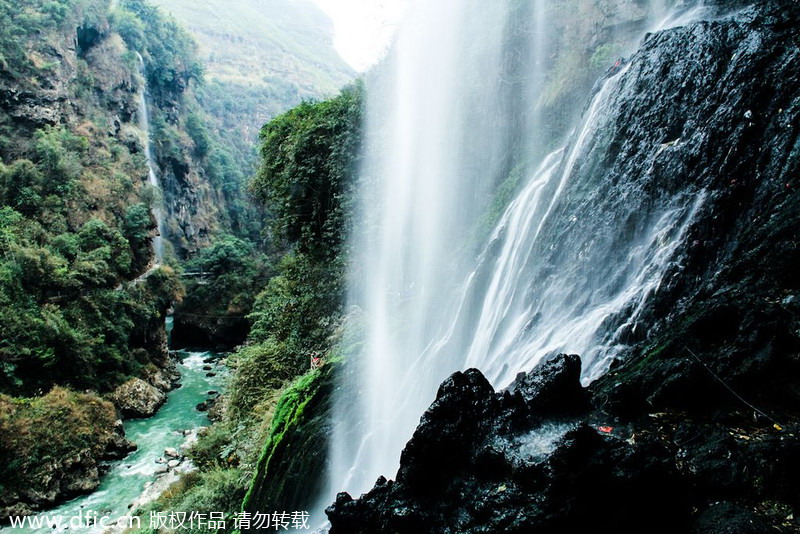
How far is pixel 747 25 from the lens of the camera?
494 centimetres

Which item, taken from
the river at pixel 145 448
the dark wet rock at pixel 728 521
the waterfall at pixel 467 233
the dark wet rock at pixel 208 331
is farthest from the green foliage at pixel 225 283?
the dark wet rock at pixel 728 521

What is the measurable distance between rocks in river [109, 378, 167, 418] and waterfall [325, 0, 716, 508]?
13642 millimetres

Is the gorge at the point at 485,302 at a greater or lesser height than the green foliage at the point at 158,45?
lesser

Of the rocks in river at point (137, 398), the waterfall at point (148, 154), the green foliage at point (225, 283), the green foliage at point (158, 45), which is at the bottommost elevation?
the rocks in river at point (137, 398)

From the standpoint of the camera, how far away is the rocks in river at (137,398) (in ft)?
59.8

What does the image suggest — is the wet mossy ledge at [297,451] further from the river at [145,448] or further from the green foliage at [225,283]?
the green foliage at [225,283]

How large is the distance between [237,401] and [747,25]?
10.7m

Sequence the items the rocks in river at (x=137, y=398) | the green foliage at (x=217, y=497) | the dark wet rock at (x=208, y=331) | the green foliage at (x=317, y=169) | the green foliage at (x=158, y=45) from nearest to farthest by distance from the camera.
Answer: the green foliage at (x=217, y=497), the green foliage at (x=317, y=169), the rocks in river at (x=137, y=398), the dark wet rock at (x=208, y=331), the green foliage at (x=158, y=45)

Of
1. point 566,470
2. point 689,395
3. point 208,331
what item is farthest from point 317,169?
point 208,331

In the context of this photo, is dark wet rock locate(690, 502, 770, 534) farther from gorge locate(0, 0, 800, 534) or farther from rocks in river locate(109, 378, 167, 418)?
rocks in river locate(109, 378, 167, 418)

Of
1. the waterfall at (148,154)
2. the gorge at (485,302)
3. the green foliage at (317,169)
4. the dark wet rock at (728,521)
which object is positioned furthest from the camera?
the waterfall at (148,154)

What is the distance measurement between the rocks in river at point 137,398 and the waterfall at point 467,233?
13642mm

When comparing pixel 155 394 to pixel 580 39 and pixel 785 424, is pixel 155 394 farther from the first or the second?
pixel 785 424

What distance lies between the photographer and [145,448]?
624 inches
